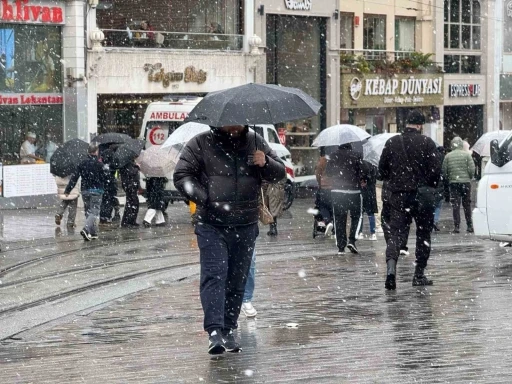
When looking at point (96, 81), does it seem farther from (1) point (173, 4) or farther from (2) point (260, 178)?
(2) point (260, 178)

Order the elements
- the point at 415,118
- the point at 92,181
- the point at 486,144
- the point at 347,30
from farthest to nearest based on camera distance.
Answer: the point at 347,30
the point at 486,144
the point at 92,181
the point at 415,118

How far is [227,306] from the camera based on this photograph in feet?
30.9

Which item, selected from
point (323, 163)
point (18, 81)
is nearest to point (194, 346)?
point (323, 163)

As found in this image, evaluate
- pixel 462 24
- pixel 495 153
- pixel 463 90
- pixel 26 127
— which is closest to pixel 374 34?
pixel 463 90

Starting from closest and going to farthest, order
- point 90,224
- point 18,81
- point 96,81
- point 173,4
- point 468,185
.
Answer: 1. point 90,224
2. point 468,185
3. point 18,81
4. point 96,81
5. point 173,4

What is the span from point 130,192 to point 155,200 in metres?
0.47

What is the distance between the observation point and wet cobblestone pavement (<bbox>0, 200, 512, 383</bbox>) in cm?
841

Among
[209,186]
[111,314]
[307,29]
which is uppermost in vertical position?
[307,29]

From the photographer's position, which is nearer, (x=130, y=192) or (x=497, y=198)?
(x=497, y=198)

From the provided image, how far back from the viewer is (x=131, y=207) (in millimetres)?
23172

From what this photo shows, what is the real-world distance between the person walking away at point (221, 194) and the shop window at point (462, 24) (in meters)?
43.4

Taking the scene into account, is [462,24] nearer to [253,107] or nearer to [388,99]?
[388,99]

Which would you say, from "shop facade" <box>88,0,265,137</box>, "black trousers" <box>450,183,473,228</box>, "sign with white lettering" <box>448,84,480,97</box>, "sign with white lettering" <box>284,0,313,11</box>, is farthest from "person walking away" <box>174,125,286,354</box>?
"sign with white lettering" <box>448,84,480,97</box>

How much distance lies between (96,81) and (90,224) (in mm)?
14726
